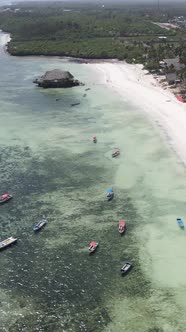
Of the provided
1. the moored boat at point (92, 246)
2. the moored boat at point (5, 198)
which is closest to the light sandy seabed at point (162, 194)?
the moored boat at point (92, 246)

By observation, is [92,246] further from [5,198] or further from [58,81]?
[58,81]

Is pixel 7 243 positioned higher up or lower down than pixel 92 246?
lower down

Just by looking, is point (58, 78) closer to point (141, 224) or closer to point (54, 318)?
point (141, 224)

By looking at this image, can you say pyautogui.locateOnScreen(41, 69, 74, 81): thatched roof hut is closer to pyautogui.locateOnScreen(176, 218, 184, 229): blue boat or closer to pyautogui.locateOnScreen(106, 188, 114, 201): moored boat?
pyautogui.locateOnScreen(106, 188, 114, 201): moored boat

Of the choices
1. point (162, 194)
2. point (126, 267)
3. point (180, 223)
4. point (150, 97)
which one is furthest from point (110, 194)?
point (150, 97)

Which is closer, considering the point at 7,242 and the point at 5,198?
the point at 7,242

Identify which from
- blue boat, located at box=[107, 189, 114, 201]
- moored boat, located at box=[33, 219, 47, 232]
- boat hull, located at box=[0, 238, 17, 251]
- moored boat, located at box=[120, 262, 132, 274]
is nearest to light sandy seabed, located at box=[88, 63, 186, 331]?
moored boat, located at box=[120, 262, 132, 274]

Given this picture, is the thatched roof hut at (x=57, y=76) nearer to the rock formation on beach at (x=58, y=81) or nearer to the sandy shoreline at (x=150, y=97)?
the rock formation on beach at (x=58, y=81)
